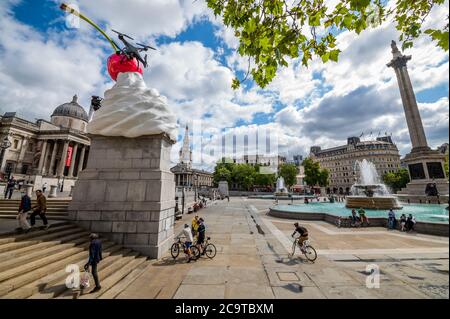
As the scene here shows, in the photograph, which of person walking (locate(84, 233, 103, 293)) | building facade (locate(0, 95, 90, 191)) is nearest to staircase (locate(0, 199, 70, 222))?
person walking (locate(84, 233, 103, 293))

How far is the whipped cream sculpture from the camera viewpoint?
9.99 meters

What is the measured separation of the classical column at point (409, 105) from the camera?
1398 inches

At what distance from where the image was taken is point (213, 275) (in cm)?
693

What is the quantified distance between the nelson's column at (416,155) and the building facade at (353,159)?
4734cm

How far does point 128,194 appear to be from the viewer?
951 centimetres

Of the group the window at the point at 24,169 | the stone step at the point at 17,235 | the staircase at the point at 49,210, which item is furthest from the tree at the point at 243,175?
the stone step at the point at 17,235

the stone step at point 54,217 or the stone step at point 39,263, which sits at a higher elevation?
the stone step at point 54,217

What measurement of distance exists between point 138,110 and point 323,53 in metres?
8.62

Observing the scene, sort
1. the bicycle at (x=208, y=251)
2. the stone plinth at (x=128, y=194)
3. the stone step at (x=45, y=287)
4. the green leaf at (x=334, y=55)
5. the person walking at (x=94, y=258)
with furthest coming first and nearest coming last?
1. the stone plinth at (x=128, y=194)
2. the bicycle at (x=208, y=251)
3. the person walking at (x=94, y=258)
4. the stone step at (x=45, y=287)
5. the green leaf at (x=334, y=55)

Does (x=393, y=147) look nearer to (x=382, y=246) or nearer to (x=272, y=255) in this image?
(x=382, y=246)

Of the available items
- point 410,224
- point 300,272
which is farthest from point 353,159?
point 300,272

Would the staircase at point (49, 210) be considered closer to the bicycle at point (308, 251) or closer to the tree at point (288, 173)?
the bicycle at point (308, 251)

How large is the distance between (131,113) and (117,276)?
7245mm

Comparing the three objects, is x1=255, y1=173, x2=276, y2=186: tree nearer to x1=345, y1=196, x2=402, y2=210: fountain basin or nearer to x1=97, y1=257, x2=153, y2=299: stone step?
x1=345, y1=196, x2=402, y2=210: fountain basin
